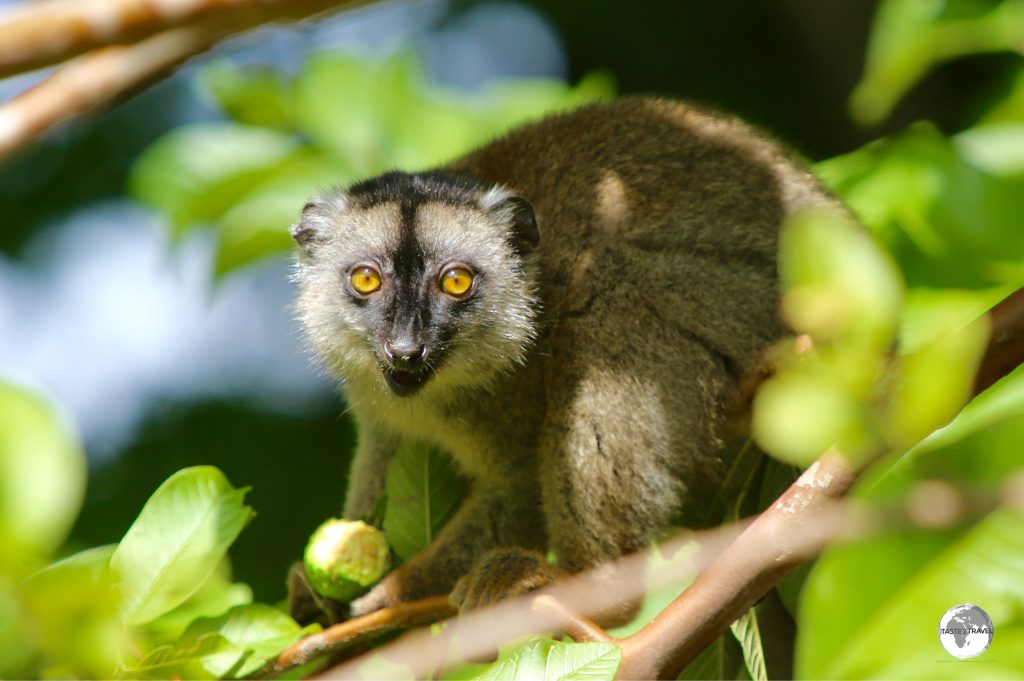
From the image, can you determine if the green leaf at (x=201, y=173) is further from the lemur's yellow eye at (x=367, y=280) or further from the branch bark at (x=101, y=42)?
the branch bark at (x=101, y=42)

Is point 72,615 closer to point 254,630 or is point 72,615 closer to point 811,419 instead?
point 811,419

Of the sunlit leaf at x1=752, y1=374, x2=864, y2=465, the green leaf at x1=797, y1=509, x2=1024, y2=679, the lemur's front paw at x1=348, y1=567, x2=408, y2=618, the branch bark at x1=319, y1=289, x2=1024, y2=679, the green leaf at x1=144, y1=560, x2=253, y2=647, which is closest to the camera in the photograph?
the sunlit leaf at x1=752, y1=374, x2=864, y2=465

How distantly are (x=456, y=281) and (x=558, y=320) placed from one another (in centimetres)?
53

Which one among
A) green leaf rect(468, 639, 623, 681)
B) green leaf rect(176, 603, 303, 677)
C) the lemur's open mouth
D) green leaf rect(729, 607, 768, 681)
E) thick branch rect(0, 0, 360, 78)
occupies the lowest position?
green leaf rect(729, 607, 768, 681)

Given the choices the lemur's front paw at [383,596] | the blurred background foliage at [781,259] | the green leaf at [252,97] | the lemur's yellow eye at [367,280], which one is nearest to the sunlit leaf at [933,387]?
the blurred background foliage at [781,259]

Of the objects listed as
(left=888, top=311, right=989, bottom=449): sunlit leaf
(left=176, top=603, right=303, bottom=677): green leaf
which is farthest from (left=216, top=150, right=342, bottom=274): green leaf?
(left=888, top=311, right=989, bottom=449): sunlit leaf

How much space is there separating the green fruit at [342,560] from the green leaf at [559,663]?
1.71m

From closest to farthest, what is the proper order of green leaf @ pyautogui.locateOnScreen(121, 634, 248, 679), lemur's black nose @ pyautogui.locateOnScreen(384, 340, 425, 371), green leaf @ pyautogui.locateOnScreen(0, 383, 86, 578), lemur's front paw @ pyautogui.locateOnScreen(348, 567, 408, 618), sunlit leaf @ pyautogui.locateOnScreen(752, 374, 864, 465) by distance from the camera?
green leaf @ pyautogui.locateOnScreen(0, 383, 86, 578) < sunlit leaf @ pyautogui.locateOnScreen(752, 374, 864, 465) < green leaf @ pyautogui.locateOnScreen(121, 634, 248, 679) < lemur's black nose @ pyautogui.locateOnScreen(384, 340, 425, 371) < lemur's front paw @ pyautogui.locateOnScreen(348, 567, 408, 618)

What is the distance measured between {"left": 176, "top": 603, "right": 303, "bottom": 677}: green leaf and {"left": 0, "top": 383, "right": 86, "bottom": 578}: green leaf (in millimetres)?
1950

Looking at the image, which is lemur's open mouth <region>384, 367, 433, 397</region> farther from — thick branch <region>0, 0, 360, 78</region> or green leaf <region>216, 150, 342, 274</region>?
thick branch <region>0, 0, 360, 78</region>

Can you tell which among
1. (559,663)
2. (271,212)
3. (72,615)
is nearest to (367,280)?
(271,212)

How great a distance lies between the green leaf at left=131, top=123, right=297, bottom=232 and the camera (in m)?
5.52

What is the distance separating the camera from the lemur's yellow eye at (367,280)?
498 centimetres

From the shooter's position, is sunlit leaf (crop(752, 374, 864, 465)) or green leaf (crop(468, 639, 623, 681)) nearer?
sunlit leaf (crop(752, 374, 864, 465))
